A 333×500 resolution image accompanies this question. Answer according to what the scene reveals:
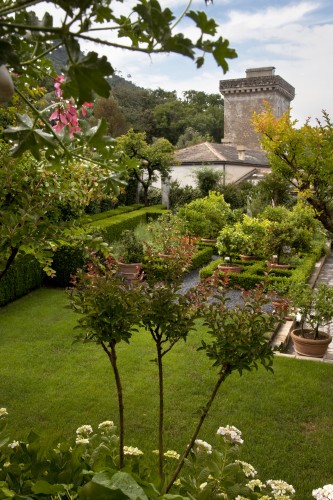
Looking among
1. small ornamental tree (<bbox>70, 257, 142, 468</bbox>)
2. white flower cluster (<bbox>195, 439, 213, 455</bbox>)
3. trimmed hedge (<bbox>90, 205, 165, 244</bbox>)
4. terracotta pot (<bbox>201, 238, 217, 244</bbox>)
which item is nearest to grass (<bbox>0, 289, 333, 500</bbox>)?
small ornamental tree (<bbox>70, 257, 142, 468</bbox>)

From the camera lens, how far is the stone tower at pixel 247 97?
39906mm

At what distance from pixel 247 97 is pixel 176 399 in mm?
38657

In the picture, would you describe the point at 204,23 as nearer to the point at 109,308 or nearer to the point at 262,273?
the point at 109,308

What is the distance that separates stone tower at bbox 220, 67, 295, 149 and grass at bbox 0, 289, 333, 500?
34.1 m

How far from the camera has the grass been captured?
4.92 m

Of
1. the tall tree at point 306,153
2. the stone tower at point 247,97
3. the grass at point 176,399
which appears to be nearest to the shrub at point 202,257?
the grass at point 176,399

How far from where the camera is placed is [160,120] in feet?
149

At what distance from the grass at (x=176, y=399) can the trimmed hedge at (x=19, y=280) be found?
161 cm

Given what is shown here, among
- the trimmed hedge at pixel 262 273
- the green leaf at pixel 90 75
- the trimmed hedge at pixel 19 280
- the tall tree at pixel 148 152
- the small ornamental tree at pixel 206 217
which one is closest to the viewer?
the green leaf at pixel 90 75

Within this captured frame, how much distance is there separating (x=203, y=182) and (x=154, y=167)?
8.55ft

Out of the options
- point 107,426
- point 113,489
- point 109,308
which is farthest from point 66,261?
point 113,489

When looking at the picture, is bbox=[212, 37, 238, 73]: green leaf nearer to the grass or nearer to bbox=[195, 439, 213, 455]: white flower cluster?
bbox=[195, 439, 213, 455]: white flower cluster

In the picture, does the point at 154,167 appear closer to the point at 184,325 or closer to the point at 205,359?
the point at 205,359

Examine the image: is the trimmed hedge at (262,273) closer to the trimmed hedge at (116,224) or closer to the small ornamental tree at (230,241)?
the small ornamental tree at (230,241)
